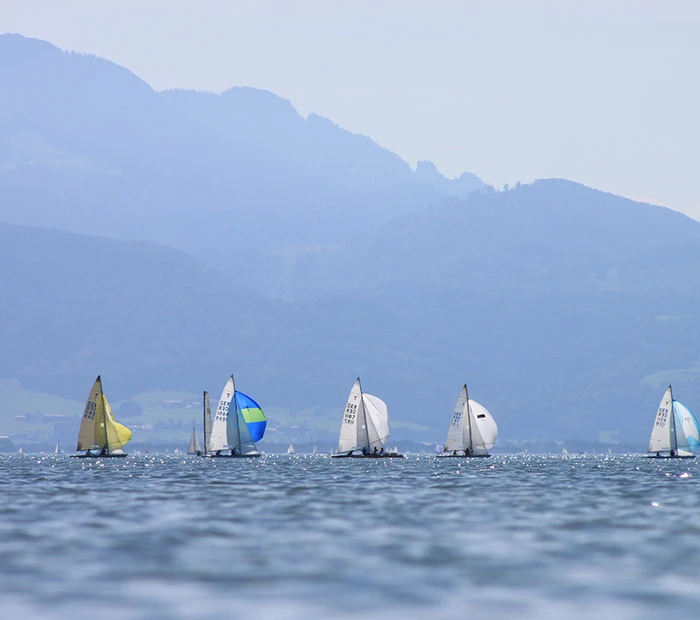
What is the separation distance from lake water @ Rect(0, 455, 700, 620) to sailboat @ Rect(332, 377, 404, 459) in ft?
343

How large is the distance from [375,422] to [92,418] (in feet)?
123

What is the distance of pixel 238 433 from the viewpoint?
7790 inches

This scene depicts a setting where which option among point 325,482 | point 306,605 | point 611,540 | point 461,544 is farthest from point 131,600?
point 325,482

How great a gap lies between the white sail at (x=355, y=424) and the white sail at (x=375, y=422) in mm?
728

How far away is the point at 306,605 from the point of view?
35594 millimetres

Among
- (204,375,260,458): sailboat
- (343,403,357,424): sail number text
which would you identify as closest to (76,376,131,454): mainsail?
(204,375,260,458): sailboat

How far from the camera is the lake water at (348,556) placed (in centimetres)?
3584

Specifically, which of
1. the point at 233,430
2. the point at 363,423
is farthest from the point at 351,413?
the point at 233,430

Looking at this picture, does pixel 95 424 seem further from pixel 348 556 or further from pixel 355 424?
pixel 348 556

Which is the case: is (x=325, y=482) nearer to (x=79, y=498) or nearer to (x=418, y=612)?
(x=79, y=498)

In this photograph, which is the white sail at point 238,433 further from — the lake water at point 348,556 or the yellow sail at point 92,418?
the lake water at point 348,556

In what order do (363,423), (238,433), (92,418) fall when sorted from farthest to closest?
(238,433)
(92,418)
(363,423)

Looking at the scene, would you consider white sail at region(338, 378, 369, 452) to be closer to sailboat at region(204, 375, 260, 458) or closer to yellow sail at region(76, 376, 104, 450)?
sailboat at region(204, 375, 260, 458)

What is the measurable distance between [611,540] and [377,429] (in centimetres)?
13845
